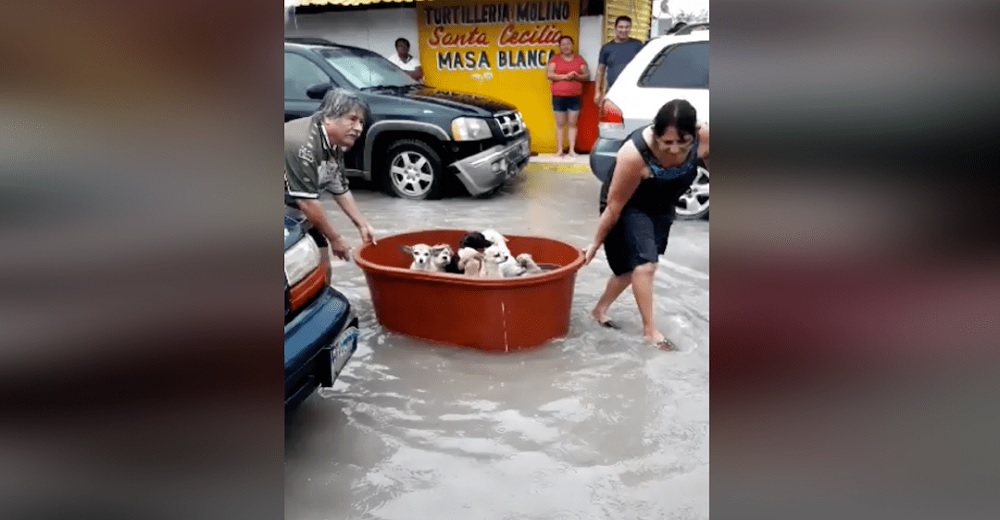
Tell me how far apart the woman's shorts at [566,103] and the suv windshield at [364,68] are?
1.98 meters

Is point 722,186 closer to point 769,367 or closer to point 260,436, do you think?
point 769,367

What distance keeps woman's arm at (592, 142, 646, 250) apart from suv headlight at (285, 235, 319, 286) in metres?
1.54

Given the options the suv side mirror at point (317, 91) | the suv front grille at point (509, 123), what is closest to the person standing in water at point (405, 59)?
the suv front grille at point (509, 123)

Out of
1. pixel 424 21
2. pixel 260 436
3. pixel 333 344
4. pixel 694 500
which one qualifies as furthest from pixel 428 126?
pixel 260 436

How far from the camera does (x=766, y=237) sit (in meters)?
0.64

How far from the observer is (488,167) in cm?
778

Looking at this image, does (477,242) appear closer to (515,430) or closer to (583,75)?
(515,430)

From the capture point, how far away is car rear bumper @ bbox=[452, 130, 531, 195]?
7695 millimetres

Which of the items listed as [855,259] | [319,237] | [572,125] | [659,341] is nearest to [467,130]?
[572,125]

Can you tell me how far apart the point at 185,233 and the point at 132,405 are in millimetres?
169

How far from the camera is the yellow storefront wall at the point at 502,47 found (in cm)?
1029

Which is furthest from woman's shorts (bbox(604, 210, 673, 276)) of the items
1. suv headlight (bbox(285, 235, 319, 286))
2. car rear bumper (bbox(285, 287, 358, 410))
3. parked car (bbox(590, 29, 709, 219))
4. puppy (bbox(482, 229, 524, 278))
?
parked car (bbox(590, 29, 709, 219))

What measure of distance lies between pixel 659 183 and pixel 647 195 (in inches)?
4.5

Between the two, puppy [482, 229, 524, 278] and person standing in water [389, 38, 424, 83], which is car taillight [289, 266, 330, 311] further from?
person standing in water [389, 38, 424, 83]
